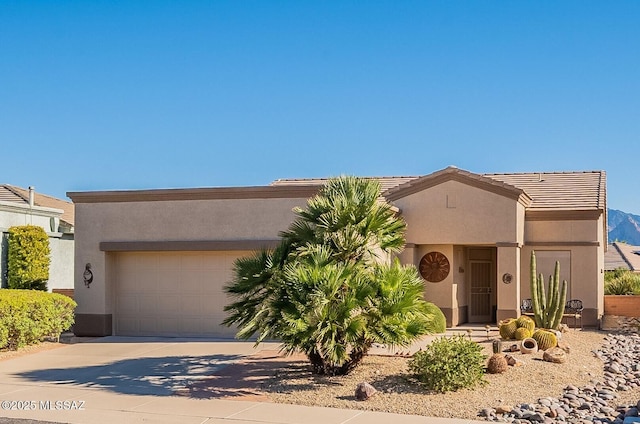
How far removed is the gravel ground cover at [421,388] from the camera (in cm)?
1198

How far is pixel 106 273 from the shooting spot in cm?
2061

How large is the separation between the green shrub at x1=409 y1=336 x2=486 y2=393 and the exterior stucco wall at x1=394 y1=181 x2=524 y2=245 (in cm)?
986

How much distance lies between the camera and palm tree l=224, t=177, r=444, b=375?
13.0 meters

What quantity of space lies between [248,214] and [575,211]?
10658 mm

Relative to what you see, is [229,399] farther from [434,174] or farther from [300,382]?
[434,174]

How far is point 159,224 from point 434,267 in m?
8.76

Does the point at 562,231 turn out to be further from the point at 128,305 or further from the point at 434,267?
the point at 128,305

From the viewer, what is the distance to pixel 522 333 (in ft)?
57.7

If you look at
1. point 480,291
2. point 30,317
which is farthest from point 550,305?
point 30,317

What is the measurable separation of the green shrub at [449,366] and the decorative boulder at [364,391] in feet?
3.29

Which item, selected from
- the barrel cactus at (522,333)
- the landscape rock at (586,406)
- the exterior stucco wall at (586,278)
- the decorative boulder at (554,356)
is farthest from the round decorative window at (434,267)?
the decorative boulder at (554,356)

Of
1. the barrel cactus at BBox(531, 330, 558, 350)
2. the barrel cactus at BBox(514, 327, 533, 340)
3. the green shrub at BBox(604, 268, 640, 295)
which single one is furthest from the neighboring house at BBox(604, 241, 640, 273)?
the barrel cactus at BBox(531, 330, 558, 350)

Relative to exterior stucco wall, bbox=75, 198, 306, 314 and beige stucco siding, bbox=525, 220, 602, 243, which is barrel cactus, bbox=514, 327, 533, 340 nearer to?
exterior stucco wall, bbox=75, 198, 306, 314

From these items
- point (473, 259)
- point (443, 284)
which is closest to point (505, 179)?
point (473, 259)
